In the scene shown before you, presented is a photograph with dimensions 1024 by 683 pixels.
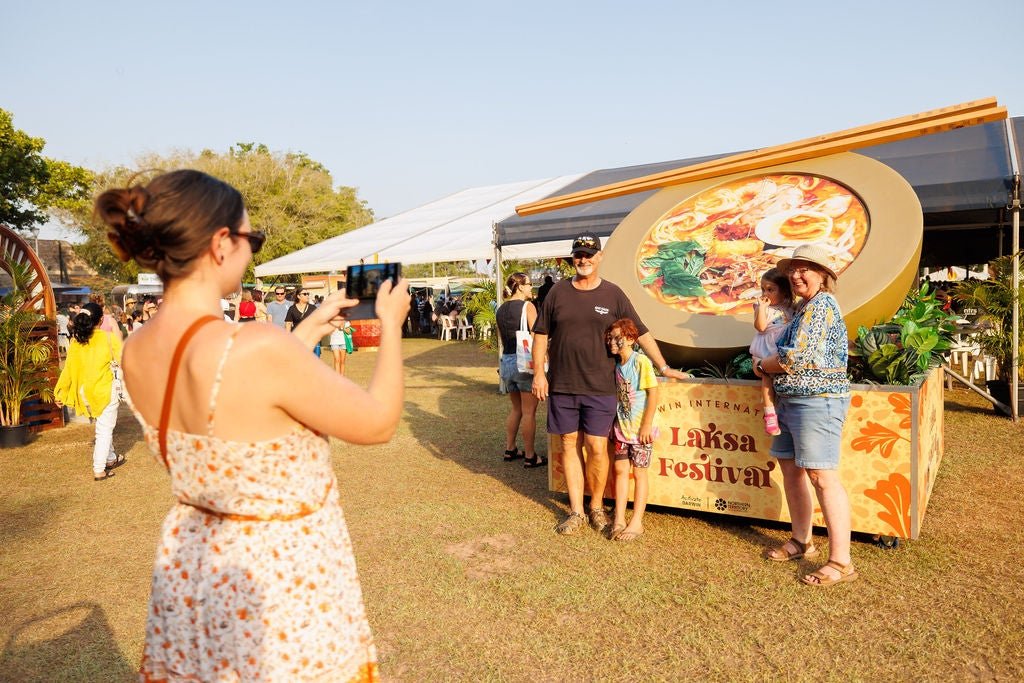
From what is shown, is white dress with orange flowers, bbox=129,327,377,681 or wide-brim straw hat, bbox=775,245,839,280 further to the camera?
wide-brim straw hat, bbox=775,245,839,280

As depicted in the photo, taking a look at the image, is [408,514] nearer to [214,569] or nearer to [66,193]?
[214,569]

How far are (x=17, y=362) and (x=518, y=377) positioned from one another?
20.5 feet

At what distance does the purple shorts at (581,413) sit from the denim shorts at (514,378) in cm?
Answer: 166

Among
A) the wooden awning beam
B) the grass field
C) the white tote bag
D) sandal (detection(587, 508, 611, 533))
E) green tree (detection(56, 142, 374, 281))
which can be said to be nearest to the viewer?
the grass field

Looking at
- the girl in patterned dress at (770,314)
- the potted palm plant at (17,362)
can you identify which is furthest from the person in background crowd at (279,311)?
the girl in patterned dress at (770,314)

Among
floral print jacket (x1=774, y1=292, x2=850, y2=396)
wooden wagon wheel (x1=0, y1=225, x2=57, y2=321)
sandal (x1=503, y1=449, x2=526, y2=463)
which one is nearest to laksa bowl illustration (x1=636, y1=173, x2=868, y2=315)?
floral print jacket (x1=774, y1=292, x2=850, y2=396)

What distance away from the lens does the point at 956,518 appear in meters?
4.75

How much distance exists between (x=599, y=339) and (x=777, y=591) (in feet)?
5.92

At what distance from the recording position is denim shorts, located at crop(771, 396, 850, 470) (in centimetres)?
375

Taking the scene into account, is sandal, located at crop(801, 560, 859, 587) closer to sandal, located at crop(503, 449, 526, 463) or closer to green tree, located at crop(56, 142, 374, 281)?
sandal, located at crop(503, 449, 526, 463)

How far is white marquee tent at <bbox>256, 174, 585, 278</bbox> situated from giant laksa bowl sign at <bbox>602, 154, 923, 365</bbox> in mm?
5278

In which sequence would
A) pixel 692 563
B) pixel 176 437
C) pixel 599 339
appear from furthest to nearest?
pixel 599 339 → pixel 692 563 → pixel 176 437

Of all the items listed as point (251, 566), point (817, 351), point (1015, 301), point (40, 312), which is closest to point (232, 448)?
point (251, 566)

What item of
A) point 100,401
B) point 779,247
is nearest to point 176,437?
point 779,247
